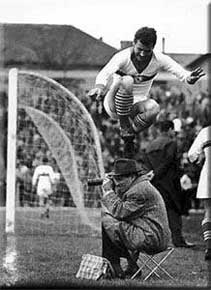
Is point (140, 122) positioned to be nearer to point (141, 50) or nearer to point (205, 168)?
point (141, 50)

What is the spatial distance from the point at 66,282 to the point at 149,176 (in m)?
1.16

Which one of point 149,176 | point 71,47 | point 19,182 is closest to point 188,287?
point 149,176

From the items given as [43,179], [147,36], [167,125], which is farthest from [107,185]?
[43,179]

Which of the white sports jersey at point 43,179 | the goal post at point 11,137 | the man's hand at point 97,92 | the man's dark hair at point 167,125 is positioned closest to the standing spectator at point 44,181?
the white sports jersey at point 43,179

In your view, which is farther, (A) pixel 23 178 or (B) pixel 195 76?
(A) pixel 23 178

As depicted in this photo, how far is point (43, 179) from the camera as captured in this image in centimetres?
1441

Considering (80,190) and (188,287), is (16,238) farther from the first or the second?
(188,287)

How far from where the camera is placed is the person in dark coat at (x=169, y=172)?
1080cm

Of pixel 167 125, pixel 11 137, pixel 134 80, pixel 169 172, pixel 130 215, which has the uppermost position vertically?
pixel 134 80

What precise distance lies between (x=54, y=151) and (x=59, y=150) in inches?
3.2

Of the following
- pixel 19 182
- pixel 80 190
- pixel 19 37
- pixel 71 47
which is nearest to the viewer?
pixel 19 37

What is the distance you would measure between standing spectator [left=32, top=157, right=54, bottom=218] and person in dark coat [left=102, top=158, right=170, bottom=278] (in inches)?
258

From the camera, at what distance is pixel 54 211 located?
15.4 meters

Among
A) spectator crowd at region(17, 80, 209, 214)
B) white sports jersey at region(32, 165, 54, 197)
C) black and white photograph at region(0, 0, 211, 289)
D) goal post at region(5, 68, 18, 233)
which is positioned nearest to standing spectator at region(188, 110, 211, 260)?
black and white photograph at region(0, 0, 211, 289)
